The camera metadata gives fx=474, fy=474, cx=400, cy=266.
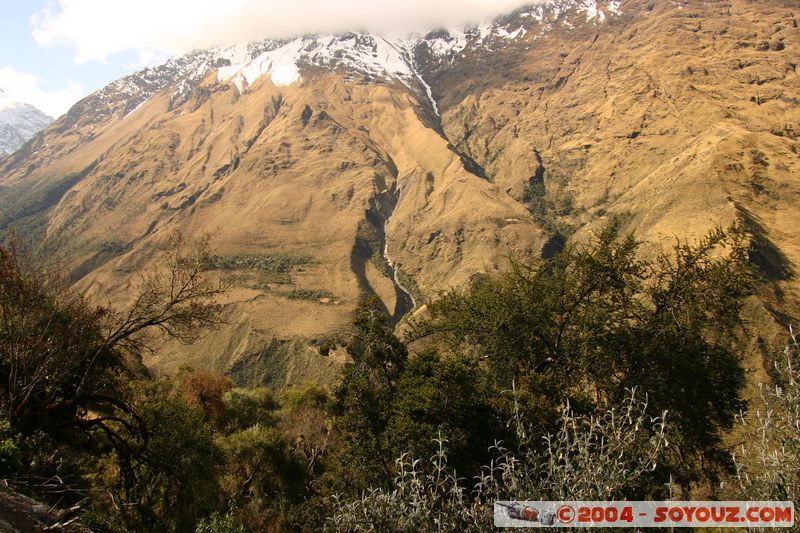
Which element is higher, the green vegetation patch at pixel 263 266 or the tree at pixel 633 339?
the tree at pixel 633 339

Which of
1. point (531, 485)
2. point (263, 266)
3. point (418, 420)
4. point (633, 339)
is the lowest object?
point (263, 266)

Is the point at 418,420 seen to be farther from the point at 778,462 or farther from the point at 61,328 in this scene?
the point at 778,462

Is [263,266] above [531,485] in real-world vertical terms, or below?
below

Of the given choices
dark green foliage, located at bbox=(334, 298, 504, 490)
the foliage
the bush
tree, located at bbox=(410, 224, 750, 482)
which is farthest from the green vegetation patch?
the bush

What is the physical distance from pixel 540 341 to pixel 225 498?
17945 mm

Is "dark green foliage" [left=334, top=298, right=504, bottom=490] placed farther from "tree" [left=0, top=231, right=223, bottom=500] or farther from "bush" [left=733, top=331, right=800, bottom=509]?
"bush" [left=733, top=331, right=800, bottom=509]

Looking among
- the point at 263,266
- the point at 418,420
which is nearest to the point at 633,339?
the point at 418,420

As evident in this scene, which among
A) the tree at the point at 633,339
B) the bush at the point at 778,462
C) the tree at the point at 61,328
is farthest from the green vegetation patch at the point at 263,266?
the bush at the point at 778,462

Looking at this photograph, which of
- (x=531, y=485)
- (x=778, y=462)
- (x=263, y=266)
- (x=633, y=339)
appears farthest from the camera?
(x=263, y=266)

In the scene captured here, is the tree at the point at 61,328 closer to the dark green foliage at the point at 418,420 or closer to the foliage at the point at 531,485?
the foliage at the point at 531,485

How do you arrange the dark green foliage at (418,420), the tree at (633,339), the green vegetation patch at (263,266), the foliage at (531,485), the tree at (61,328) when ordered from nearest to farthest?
the foliage at (531,485)
the tree at (61,328)
the dark green foliage at (418,420)
the tree at (633,339)
the green vegetation patch at (263,266)

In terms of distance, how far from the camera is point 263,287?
593ft

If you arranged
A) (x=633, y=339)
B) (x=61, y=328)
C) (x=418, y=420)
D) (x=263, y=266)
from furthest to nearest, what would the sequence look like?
1. (x=263, y=266)
2. (x=633, y=339)
3. (x=418, y=420)
4. (x=61, y=328)

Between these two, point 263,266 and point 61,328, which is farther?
point 263,266
